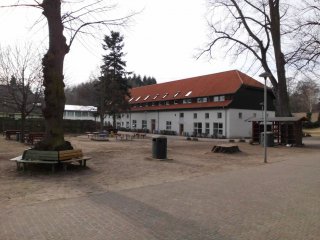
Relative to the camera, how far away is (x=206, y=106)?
179 ft

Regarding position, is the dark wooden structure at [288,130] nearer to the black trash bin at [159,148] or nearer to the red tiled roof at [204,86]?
the black trash bin at [159,148]

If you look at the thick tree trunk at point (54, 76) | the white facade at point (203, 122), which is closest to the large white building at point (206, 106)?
the white facade at point (203, 122)

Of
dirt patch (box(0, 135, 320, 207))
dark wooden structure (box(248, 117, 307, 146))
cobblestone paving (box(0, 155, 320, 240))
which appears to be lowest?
cobblestone paving (box(0, 155, 320, 240))

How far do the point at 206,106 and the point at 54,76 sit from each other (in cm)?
4159

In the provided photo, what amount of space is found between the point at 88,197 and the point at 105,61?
51.5m

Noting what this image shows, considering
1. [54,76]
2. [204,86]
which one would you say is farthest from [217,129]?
[54,76]

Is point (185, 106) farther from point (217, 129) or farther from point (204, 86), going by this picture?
point (217, 129)

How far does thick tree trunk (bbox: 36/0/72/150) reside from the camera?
1435 cm

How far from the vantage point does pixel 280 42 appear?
35250 millimetres

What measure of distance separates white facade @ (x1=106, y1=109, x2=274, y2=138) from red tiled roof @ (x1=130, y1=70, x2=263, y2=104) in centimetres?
275

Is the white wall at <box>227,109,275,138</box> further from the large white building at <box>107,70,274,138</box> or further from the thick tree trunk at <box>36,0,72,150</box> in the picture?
the thick tree trunk at <box>36,0,72,150</box>

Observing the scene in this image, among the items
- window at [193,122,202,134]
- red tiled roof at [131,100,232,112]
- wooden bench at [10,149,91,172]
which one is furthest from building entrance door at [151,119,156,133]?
wooden bench at [10,149,91,172]

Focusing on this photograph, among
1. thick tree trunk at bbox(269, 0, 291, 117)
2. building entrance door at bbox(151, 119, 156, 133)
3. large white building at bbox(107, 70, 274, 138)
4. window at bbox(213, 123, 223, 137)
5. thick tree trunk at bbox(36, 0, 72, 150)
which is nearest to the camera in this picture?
thick tree trunk at bbox(36, 0, 72, 150)

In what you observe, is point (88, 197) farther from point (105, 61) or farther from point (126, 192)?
point (105, 61)
